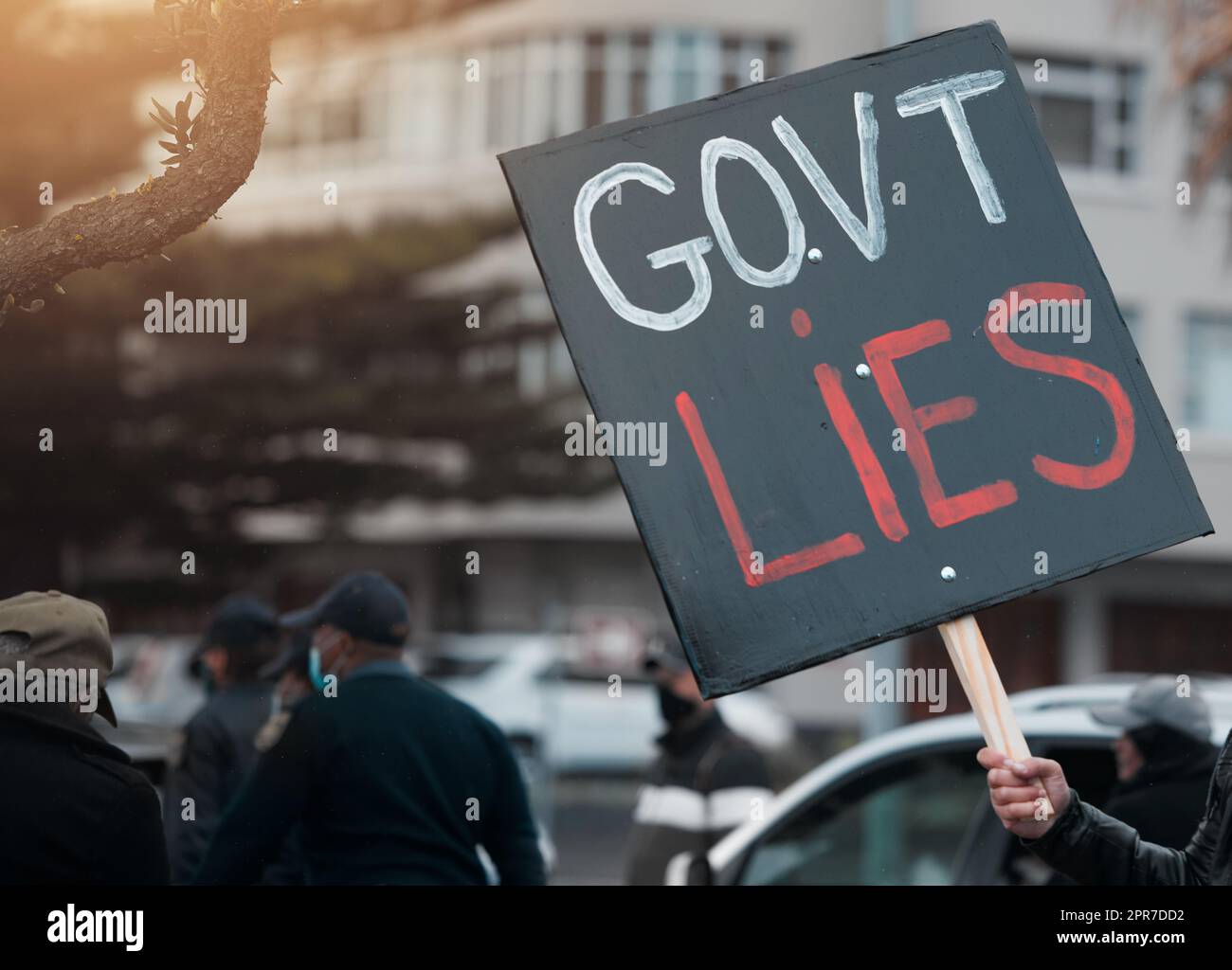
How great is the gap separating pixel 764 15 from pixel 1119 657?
1003cm

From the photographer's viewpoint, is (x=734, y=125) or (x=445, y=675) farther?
(x=445, y=675)

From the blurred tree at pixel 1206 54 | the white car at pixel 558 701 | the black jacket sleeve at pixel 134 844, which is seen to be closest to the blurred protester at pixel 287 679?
the black jacket sleeve at pixel 134 844

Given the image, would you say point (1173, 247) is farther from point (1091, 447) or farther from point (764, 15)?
point (1091, 447)

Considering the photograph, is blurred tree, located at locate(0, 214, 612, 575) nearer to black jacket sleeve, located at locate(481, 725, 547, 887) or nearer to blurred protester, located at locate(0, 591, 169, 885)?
black jacket sleeve, located at locate(481, 725, 547, 887)

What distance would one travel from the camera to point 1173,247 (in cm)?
2084

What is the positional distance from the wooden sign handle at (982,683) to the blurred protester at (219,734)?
259 cm

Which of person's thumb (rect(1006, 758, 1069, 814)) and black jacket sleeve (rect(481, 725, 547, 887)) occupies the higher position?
person's thumb (rect(1006, 758, 1069, 814))

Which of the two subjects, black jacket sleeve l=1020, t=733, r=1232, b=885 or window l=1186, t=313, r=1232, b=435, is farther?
window l=1186, t=313, r=1232, b=435

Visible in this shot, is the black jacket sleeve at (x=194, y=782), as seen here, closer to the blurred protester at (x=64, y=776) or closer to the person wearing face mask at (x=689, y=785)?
the person wearing face mask at (x=689, y=785)

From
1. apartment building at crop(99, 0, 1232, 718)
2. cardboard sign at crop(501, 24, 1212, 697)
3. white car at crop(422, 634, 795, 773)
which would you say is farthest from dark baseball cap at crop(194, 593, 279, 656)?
apartment building at crop(99, 0, 1232, 718)

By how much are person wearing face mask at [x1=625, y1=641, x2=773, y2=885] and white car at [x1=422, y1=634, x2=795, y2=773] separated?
35.6 ft

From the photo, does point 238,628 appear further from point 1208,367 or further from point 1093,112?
point 1093,112

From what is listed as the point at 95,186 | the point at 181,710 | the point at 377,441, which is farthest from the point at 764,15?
the point at 181,710

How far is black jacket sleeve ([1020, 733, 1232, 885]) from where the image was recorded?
2.46 m
